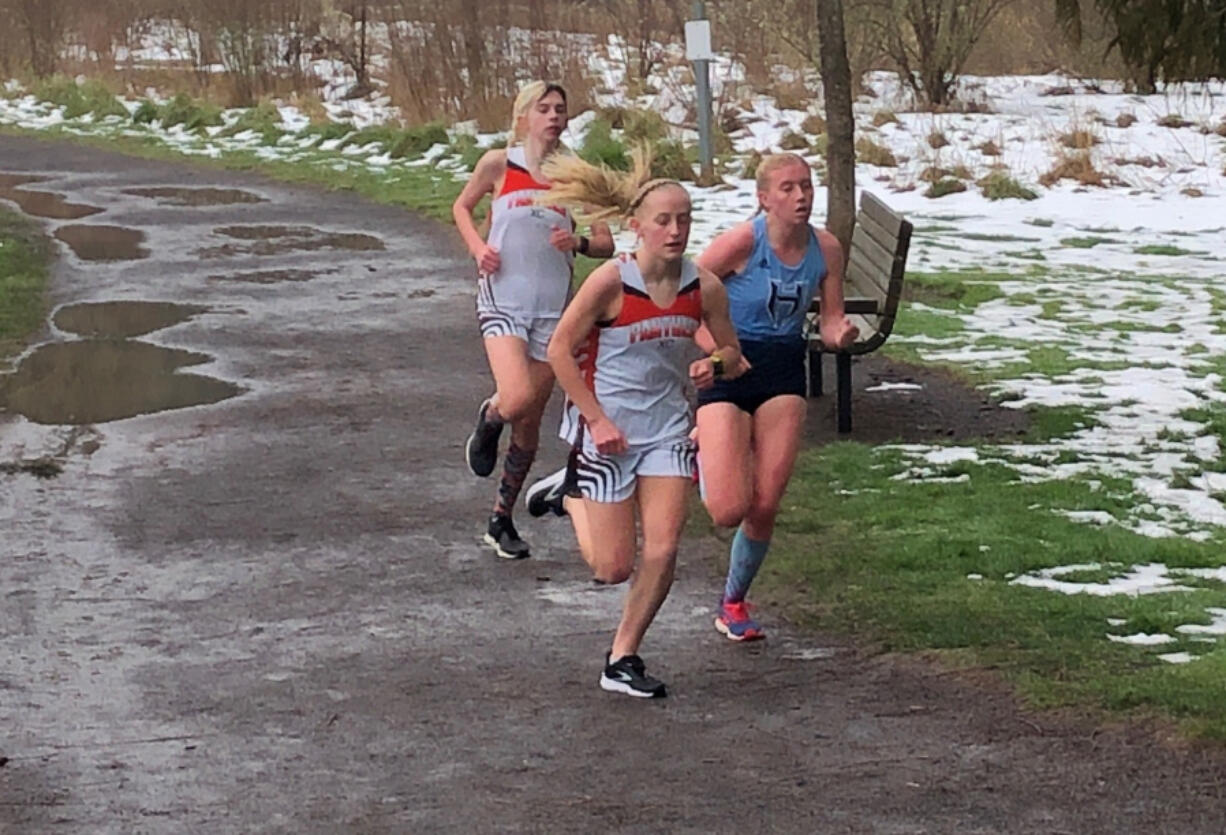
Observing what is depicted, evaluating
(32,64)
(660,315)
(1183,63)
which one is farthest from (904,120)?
(32,64)

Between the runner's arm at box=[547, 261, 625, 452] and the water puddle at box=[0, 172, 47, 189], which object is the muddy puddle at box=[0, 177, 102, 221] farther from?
the runner's arm at box=[547, 261, 625, 452]

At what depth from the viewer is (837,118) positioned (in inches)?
459

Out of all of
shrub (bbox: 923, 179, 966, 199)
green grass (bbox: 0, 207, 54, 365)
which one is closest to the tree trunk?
green grass (bbox: 0, 207, 54, 365)

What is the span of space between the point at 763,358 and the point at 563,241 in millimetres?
1332

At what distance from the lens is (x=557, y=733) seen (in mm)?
5590

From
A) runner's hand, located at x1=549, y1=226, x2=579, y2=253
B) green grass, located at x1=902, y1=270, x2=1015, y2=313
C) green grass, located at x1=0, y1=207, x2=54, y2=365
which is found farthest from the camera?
green grass, located at x1=902, y1=270, x2=1015, y2=313

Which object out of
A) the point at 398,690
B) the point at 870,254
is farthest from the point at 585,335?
the point at 870,254

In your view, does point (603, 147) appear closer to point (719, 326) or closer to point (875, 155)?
point (875, 155)

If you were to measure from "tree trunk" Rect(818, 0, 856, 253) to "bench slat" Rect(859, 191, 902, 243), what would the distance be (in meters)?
0.46

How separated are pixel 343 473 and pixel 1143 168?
13.6 meters

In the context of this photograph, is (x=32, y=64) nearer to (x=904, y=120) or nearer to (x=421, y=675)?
(x=904, y=120)

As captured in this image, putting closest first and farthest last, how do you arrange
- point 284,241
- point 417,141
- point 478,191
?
1. point 478,191
2. point 284,241
3. point 417,141

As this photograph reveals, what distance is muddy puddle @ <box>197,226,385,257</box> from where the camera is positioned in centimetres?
1767

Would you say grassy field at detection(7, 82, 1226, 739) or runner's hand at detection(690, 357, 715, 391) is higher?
runner's hand at detection(690, 357, 715, 391)
